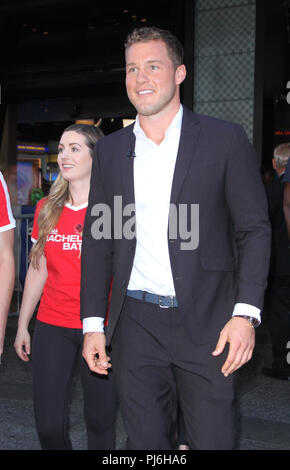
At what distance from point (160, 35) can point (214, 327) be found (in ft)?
3.79

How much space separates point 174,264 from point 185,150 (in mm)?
442

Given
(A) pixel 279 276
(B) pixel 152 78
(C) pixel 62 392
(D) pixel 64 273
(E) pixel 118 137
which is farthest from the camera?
(A) pixel 279 276

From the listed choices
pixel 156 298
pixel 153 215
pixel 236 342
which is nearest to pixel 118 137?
pixel 153 215

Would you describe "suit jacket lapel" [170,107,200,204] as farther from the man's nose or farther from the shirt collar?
the man's nose

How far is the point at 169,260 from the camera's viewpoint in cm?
254

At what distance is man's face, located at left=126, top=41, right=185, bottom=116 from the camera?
2.61 metres

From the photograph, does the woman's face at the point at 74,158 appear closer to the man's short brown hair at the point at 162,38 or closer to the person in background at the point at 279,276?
the man's short brown hair at the point at 162,38

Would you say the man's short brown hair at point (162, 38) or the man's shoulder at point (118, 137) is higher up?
the man's short brown hair at point (162, 38)

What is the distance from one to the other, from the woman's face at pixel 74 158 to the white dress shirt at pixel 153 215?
3.09 feet

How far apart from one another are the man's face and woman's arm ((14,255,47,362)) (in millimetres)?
1270

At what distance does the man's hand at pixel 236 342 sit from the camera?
2.33m

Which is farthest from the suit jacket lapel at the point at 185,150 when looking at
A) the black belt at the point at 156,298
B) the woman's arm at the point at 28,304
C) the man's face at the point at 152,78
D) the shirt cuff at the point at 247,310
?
the woman's arm at the point at 28,304

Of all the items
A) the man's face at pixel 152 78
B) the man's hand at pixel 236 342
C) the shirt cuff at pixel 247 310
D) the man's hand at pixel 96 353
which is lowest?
the man's hand at pixel 96 353

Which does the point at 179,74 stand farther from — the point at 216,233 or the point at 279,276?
the point at 279,276
